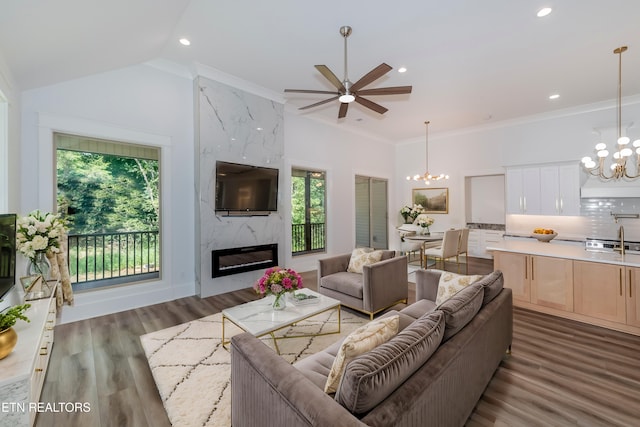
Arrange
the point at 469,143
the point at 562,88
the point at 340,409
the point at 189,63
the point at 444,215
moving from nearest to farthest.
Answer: the point at 340,409 < the point at 189,63 < the point at 562,88 < the point at 469,143 < the point at 444,215

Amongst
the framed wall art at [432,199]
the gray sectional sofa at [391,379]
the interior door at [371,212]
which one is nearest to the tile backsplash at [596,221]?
the framed wall art at [432,199]

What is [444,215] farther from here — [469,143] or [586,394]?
[586,394]

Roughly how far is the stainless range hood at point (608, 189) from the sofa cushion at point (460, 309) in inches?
193

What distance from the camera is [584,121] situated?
545 centimetres

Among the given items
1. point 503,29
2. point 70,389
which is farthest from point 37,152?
point 503,29

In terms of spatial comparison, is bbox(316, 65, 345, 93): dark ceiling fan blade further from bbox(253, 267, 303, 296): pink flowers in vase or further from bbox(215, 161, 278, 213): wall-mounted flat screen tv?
bbox(215, 161, 278, 213): wall-mounted flat screen tv

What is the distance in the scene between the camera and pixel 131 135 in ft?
12.3

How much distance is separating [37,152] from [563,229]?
29.1 feet

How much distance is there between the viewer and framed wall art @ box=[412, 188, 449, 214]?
7465mm

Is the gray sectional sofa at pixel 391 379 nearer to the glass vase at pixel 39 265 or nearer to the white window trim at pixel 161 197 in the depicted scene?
the glass vase at pixel 39 265

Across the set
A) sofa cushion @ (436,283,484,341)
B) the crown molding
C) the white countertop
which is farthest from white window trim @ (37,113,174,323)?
the crown molding

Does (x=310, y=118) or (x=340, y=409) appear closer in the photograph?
(x=340, y=409)

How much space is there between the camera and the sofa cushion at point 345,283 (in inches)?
135

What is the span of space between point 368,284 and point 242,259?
7.69 feet
